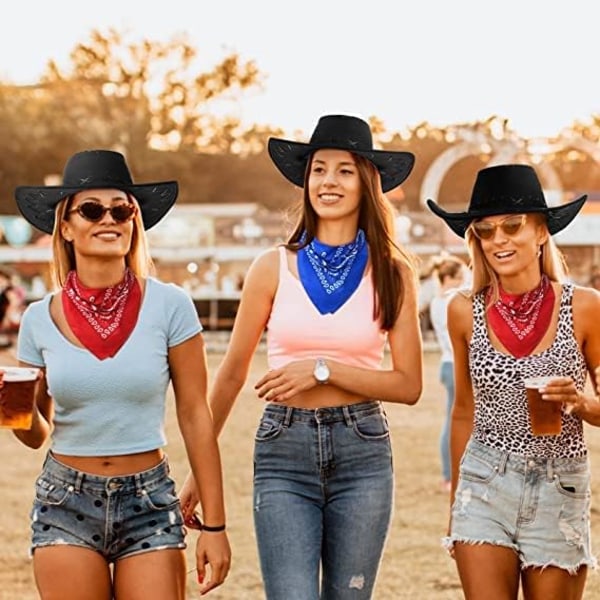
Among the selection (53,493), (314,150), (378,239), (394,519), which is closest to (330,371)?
(378,239)

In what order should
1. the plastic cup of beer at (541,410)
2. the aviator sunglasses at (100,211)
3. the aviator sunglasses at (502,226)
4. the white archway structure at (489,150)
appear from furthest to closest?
the white archway structure at (489,150) → the aviator sunglasses at (502,226) → the aviator sunglasses at (100,211) → the plastic cup of beer at (541,410)

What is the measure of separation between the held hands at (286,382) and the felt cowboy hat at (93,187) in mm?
738

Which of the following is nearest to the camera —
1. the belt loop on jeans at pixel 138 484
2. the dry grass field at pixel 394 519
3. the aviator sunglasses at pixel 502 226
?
the belt loop on jeans at pixel 138 484

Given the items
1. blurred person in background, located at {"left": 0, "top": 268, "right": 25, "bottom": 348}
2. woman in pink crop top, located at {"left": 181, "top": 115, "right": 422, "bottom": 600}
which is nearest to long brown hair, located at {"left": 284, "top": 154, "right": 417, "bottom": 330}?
woman in pink crop top, located at {"left": 181, "top": 115, "right": 422, "bottom": 600}

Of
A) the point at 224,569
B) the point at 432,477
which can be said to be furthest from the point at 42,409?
the point at 432,477

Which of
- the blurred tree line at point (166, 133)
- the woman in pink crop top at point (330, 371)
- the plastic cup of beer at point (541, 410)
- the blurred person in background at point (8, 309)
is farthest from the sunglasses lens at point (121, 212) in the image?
the blurred tree line at point (166, 133)

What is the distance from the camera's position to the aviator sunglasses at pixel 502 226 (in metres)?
4.96

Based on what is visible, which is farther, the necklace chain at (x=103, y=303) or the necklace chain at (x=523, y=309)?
the necklace chain at (x=523, y=309)

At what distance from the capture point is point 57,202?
4.75 m

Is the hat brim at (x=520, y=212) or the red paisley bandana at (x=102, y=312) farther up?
the hat brim at (x=520, y=212)

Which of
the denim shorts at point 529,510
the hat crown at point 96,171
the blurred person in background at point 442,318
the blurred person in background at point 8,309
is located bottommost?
the blurred person in background at point 8,309

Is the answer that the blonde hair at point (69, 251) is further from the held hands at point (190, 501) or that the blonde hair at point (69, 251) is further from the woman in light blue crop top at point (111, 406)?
the held hands at point (190, 501)

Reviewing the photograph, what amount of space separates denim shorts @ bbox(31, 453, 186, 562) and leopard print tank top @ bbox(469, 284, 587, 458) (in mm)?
1179

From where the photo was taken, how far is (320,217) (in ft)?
16.2
